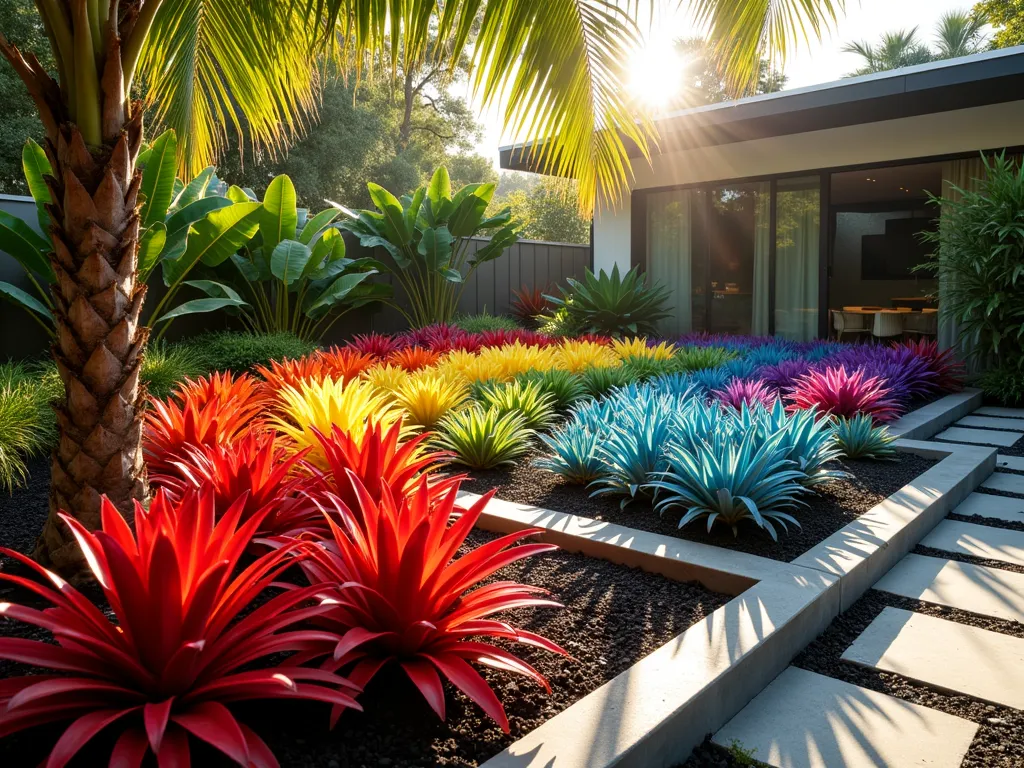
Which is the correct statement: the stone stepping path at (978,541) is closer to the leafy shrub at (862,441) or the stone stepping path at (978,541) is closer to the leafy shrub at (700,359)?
the leafy shrub at (862,441)

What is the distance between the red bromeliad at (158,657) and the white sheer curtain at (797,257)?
10.5 m

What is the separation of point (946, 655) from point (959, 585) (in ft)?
2.40

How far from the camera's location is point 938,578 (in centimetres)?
312

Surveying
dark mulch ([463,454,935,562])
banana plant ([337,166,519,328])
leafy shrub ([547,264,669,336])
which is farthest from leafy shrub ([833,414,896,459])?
banana plant ([337,166,519,328])

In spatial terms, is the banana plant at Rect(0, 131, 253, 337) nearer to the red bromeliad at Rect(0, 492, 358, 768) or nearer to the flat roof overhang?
the flat roof overhang

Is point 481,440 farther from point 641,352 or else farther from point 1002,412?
point 1002,412

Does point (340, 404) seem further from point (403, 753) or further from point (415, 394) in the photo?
point (403, 753)

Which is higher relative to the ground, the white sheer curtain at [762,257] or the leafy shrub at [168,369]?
the white sheer curtain at [762,257]

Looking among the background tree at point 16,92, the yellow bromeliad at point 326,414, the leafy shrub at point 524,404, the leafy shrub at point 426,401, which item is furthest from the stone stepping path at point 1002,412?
the background tree at point 16,92

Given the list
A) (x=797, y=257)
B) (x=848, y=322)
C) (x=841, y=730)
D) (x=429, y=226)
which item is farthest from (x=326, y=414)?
(x=848, y=322)

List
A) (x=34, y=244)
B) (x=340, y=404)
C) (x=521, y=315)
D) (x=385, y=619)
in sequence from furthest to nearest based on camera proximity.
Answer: (x=521, y=315), (x=34, y=244), (x=340, y=404), (x=385, y=619)

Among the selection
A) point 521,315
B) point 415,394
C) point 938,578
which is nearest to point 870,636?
point 938,578

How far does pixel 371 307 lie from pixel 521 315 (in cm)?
294

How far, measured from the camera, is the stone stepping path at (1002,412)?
709 centimetres
